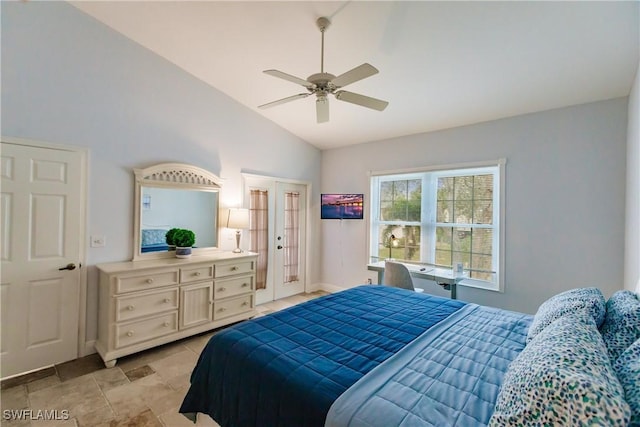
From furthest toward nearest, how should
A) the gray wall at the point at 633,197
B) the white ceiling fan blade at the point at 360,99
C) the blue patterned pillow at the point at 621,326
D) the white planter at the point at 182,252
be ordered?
1. the white planter at the point at 182,252
2. the white ceiling fan blade at the point at 360,99
3. the gray wall at the point at 633,197
4. the blue patterned pillow at the point at 621,326

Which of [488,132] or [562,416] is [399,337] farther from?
[488,132]

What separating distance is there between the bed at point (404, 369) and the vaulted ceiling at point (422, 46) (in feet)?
6.51

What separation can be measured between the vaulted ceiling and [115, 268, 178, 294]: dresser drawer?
2427 millimetres

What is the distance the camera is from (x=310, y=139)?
16.5ft

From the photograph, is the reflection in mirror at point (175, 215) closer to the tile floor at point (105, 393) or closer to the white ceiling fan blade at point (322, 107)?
the tile floor at point (105, 393)

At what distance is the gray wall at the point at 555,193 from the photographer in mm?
2857

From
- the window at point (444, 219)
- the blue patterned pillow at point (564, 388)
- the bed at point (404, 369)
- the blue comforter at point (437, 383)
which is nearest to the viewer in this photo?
the blue patterned pillow at point (564, 388)

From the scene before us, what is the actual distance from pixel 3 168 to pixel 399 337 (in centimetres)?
345

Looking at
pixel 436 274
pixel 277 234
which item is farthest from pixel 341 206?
pixel 436 274

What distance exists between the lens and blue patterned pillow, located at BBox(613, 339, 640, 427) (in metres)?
0.79

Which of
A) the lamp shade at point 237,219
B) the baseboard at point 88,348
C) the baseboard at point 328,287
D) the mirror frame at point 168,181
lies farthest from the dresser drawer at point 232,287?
the baseboard at point 328,287

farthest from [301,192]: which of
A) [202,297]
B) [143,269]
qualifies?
[143,269]

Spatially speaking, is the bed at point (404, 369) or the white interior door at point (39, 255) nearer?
the bed at point (404, 369)

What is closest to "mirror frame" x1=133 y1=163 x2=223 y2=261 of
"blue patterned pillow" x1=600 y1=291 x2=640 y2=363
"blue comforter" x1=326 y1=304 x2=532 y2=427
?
"blue comforter" x1=326 y1=304 x2=532 y2=427
